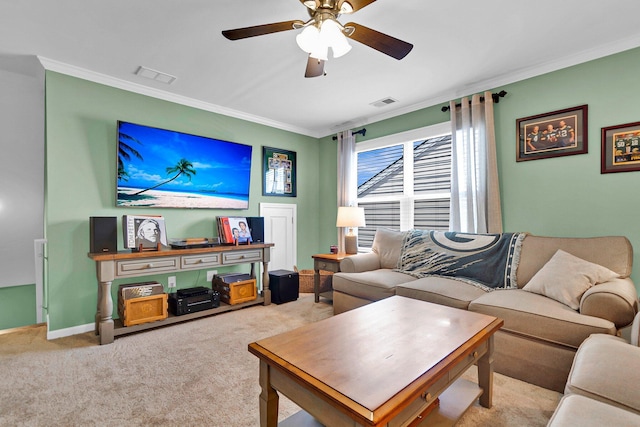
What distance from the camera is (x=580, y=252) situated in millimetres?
2361

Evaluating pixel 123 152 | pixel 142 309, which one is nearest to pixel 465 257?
pixel 142 309

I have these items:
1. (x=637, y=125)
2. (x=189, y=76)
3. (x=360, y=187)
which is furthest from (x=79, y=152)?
(x=637, y=125)

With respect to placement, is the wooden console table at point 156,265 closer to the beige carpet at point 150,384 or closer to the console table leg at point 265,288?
the console table leg at point 265,288

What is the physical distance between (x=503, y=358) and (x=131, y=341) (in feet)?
9.95

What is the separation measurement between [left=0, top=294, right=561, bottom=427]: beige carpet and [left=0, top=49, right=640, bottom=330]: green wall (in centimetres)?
61

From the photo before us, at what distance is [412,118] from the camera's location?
3.94m

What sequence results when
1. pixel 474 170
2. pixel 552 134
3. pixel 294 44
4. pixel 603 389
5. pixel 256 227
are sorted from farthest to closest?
pixel 256 227 → pixel 474 170 → pixel 552 134 → pixel 294 44 → pixel 603 389

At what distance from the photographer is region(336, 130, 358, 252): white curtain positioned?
14.9 feet

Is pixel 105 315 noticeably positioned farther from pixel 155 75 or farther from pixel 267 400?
pixel 155 75

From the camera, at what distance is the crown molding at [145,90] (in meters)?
2.77

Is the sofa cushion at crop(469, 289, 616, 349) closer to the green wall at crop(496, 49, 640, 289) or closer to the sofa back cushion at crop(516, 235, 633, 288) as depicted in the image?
the sofa back cushion at crop(516, 235, 633, 288)

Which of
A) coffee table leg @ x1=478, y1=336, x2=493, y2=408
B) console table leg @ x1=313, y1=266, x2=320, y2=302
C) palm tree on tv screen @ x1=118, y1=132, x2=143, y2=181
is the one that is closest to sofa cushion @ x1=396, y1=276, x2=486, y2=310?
coffee table leg @ x1=478, y1=336, x2=493, y2=408

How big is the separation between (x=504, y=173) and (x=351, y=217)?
1785 mm

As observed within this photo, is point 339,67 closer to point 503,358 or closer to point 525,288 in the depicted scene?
point 525,288
